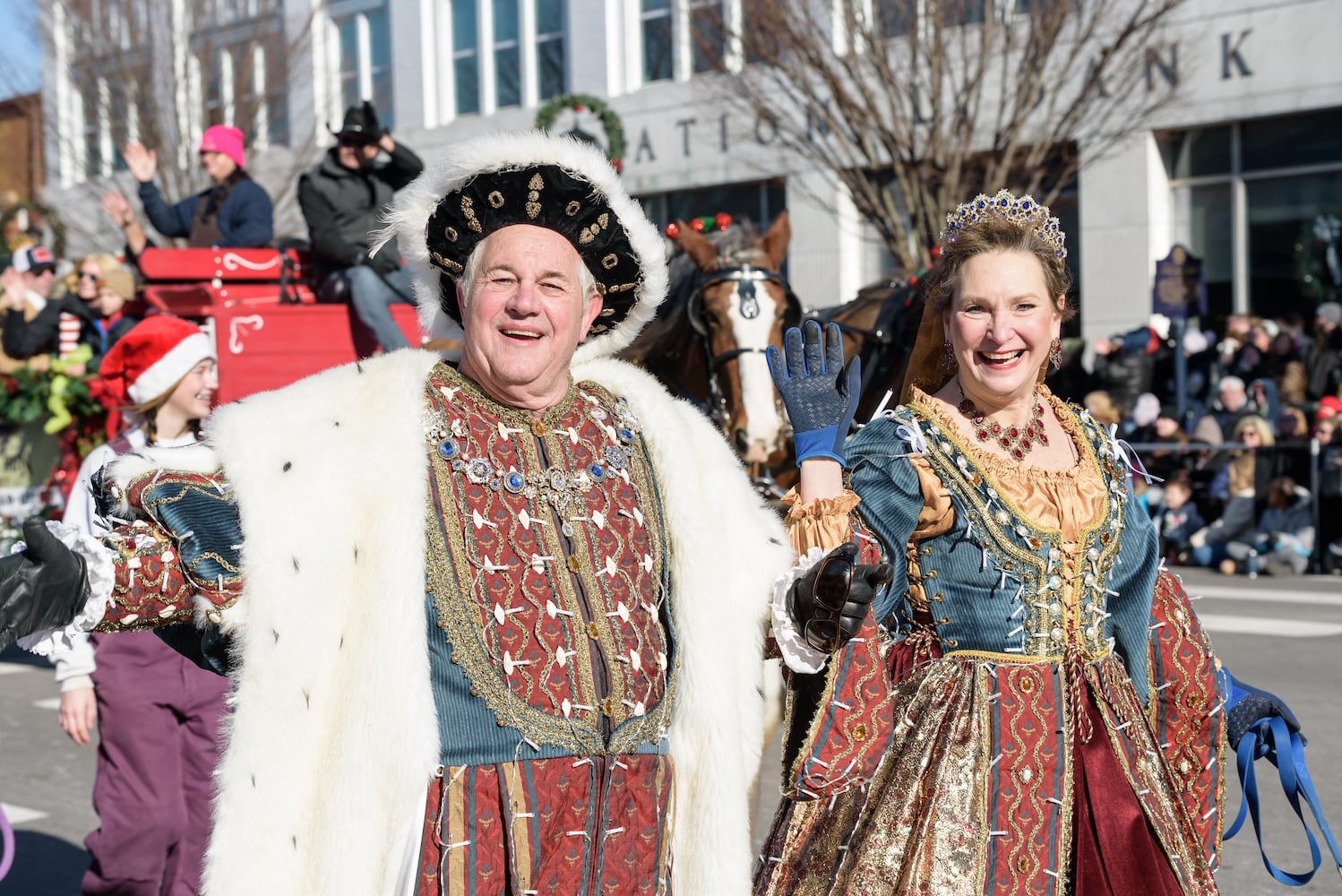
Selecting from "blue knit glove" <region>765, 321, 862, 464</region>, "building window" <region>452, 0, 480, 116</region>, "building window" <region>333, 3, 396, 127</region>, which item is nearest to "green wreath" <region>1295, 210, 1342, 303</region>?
"building window" <region>452, 0, 480, 116</region>

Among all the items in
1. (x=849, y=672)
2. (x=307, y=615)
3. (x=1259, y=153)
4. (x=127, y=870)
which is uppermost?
(x=1259, y=153)

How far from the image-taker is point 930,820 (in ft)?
10.8

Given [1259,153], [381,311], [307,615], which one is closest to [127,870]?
[307,615]

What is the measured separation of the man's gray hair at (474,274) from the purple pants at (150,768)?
2.52 m

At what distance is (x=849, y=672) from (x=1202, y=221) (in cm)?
1654

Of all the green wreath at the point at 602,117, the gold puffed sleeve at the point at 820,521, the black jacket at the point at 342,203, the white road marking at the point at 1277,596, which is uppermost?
the green wreath at the point at 602,117

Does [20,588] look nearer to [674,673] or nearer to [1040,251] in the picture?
[674,673]

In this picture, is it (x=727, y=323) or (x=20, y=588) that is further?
(x=727, y=323)

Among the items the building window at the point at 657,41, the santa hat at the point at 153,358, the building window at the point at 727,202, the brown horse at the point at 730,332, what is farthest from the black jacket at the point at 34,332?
the building window at the point at 657,41

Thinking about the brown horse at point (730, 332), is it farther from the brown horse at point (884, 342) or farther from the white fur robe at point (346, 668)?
the white fur robe at point (346, 668)

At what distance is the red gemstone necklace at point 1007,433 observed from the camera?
11.9 feet

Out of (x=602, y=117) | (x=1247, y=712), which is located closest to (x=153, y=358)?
(x=1247, y=712)

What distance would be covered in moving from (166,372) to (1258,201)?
15.4m

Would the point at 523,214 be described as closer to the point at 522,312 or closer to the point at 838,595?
the point at 522,312
